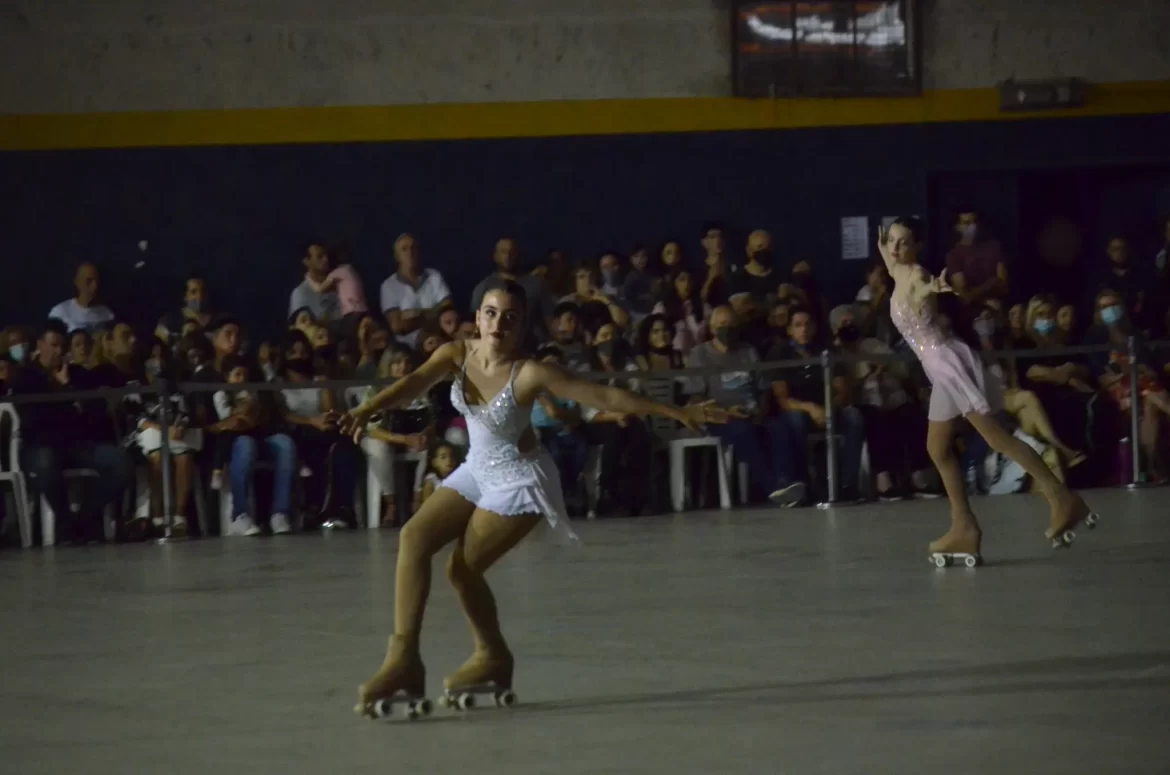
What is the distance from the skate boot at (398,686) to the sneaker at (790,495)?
6.90 meters

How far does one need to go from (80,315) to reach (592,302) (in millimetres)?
4144

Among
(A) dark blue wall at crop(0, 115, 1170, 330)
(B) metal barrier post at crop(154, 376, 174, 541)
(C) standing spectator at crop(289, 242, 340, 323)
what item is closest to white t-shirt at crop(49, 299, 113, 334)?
(A) dark blue wall at crop(0, 115, 1170, 330)

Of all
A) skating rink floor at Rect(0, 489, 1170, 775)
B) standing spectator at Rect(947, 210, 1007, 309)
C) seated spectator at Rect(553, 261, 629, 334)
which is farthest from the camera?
standing spectator at Rect(947, 210, 1007, 309)

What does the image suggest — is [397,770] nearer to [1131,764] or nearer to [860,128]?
[1131,764]

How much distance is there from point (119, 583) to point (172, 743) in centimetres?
450

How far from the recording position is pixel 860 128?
56.0ft

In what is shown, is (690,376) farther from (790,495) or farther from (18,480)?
(18,480)

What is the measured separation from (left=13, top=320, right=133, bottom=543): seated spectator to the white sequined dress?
663cm

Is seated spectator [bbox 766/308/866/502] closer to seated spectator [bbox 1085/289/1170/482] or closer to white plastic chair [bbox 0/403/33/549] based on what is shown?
seated spectator [bbox 1085/289/1170/482]

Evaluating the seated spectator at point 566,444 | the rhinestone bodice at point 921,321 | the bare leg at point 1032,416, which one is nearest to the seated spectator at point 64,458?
the seated spectator at point 566,444

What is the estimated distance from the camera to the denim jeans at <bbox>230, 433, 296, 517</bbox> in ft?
42.0

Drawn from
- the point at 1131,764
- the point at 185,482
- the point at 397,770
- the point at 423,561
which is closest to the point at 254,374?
the point at 185,482

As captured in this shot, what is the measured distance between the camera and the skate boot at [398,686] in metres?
6.33

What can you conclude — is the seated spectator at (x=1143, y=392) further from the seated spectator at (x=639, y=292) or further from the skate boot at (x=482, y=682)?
the skate boot at (x=482, y=682)
